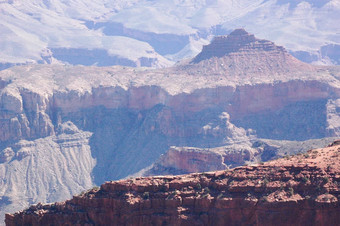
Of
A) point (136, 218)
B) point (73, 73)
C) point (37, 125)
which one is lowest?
point (136, 218)

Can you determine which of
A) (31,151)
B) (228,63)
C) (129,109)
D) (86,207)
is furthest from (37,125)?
(86,207)

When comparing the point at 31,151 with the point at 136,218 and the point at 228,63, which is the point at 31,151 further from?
the point at 136,218

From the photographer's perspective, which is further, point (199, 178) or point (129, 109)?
point (129, 109)

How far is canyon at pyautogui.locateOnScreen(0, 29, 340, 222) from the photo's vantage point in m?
134

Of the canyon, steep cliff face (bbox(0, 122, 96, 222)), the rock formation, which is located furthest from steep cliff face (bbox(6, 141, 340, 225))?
the canyon

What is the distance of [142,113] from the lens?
147875 millimetres

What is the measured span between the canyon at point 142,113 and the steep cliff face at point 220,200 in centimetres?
7069

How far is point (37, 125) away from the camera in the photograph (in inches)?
5428

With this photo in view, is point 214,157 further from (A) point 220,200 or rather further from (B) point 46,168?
(A) point 220,200

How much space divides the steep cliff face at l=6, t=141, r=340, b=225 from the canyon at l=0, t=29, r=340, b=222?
7069 cm

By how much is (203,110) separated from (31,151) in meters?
28.8

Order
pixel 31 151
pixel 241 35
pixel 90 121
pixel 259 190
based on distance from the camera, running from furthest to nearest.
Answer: pixel 241 35, pixel 90 121, pixel 31 151, pixel 259 190

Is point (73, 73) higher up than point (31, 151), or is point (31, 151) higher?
point (73, 73)

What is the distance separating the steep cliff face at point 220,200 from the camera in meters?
50.8
